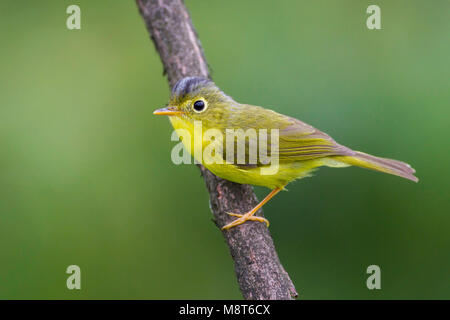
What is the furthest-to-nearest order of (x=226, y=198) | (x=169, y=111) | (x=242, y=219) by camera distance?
(x=226, y=198)
(x=169, y=111)
(x=242, y=219)

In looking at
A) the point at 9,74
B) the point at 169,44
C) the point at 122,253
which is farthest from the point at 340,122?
the point at 9,74

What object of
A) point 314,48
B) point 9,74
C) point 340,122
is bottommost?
point 340,122

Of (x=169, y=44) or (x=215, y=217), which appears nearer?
(x=215, y=217)

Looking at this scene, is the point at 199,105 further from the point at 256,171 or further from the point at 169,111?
the point at 256,171

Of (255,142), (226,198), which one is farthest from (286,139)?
(226,198)

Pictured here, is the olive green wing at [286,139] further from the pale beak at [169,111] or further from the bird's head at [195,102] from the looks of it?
the pale beak at [169,111]

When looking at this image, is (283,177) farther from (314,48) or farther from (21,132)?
(21,132)
